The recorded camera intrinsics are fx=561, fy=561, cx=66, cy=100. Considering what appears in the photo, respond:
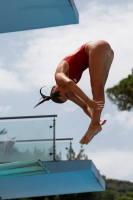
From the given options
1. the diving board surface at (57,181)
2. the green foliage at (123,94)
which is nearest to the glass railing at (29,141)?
the diving board surface at (57,181)

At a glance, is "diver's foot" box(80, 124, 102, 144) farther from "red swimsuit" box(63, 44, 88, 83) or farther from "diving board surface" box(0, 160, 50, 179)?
"diving board surface" box(0, 160, 50, 179)

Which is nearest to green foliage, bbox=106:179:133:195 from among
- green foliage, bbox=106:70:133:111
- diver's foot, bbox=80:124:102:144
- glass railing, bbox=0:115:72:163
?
green foliage, bbox=106:70:133:111

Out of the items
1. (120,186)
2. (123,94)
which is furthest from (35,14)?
(120,186)

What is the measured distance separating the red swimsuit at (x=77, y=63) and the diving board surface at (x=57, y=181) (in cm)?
564

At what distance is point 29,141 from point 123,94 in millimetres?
21671

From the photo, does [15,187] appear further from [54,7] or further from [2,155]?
[54,7]

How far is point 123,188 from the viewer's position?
5300 cm

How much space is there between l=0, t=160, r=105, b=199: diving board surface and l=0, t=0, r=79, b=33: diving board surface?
3006 mm

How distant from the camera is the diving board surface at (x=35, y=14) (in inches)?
428

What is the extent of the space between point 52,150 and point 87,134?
5516 millimetres

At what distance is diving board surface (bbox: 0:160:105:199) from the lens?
12180 millimetres

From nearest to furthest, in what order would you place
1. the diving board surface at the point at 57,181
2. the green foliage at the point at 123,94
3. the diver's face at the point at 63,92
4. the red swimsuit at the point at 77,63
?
the diver's face at the point at 63,92, the red swimsuit at the point at 77,63, the diving board surface at the point at 57,181, the green foliage at the point at 123,94

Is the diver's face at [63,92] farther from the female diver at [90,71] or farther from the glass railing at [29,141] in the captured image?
the glass railing at [29,141]

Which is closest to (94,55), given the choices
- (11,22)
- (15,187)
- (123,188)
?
(11,22)
